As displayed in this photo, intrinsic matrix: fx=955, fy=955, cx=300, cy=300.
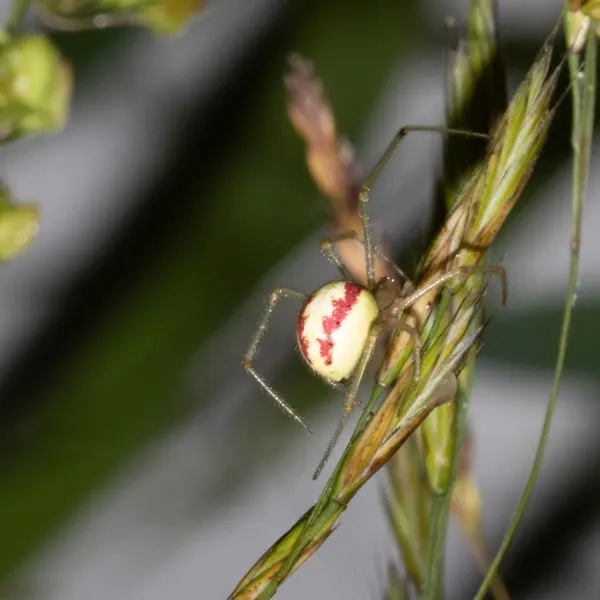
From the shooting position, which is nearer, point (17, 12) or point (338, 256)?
point (17, 12)

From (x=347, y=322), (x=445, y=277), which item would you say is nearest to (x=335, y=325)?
(x=347, y=322)

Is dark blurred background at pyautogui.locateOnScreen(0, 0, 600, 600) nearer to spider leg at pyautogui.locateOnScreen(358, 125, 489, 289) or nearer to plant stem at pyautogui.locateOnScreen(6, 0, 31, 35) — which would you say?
spider leg at pyautogui.locateOnScreen(358, 125, 489, 289)

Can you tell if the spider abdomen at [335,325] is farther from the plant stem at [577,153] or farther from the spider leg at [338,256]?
the plant stem at [577,153]

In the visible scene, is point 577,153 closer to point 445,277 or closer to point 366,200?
point 445,277

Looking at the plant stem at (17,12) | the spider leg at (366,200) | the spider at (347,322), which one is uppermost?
the plant stem at (17,12)

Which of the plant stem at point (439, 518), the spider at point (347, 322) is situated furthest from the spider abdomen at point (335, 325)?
the plant stem at point (439, 518)

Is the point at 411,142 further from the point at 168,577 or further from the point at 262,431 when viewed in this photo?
the point at 168,577
